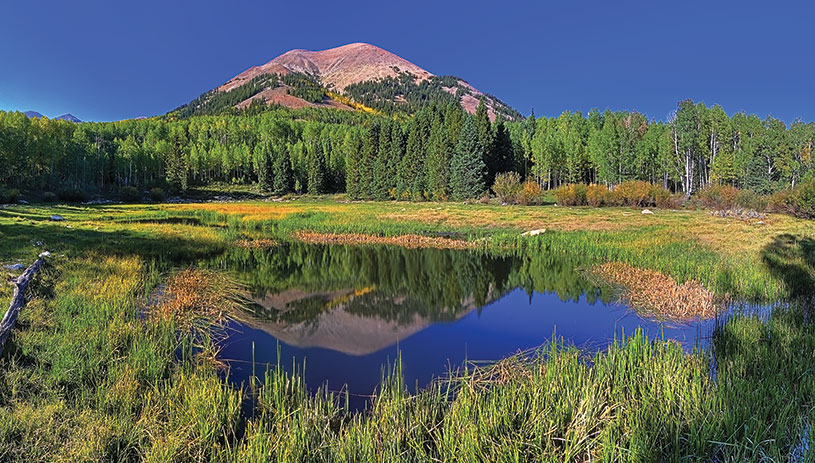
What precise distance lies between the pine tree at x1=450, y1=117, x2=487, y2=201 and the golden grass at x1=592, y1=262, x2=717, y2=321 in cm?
3973

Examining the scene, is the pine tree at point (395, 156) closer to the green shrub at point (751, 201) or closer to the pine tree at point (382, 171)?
the pine tree at point (382, 171)

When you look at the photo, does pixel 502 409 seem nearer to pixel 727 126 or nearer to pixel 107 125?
pixel 727 126

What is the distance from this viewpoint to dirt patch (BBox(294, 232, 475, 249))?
23062 mm

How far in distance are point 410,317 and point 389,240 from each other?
46.9ft

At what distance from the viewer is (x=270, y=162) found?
87.2 metres

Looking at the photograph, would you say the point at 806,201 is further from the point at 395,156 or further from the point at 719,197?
the point at 395,156

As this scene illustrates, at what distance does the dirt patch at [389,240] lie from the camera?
23062mm

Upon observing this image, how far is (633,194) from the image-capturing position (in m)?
41.3

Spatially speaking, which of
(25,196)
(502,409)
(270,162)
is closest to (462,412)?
(502,409)

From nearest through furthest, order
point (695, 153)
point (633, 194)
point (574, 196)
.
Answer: point (633, 194)
point (574, 196)
point (695, 153)

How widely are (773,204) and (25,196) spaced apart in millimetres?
79143

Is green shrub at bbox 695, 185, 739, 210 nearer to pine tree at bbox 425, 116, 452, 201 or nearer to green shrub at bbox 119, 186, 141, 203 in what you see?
pine tree at bbox 425, 116, 452, 201

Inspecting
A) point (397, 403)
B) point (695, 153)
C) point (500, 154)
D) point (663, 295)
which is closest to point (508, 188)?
point (500, 154)

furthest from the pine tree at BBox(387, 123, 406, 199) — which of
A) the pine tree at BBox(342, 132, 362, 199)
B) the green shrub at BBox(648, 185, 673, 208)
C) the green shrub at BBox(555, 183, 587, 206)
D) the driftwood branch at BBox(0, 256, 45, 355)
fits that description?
the driftwood branch at BBox(0, 256, 45, 355)
